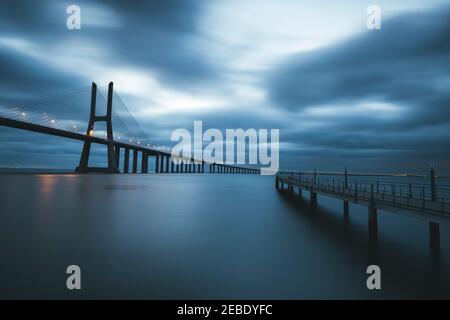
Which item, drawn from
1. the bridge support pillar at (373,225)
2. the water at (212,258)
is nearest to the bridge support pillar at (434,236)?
the water at (212,258)

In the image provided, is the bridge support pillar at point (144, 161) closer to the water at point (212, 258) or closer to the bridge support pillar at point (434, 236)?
the water at point (212, 258)

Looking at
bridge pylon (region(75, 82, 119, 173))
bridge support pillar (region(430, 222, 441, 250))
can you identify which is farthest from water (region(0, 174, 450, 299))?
bridge pylon (region(75, 82, 119, 173))

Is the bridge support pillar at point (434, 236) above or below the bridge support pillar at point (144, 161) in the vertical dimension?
below

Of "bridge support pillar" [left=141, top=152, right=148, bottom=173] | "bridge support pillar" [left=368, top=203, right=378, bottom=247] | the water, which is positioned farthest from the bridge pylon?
"bridge support pillar" [left=368, top=203, right=378, bottom=247]

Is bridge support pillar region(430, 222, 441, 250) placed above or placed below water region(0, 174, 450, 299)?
above

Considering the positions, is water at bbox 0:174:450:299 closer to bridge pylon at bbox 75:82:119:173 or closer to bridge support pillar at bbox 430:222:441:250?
bridge support pillar at bbox 430:222:441:250

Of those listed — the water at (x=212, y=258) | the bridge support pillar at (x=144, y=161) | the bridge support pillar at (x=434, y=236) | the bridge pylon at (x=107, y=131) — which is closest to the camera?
the water at (x=212, y=258)

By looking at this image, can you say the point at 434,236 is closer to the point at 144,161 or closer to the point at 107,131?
the point at 107,131

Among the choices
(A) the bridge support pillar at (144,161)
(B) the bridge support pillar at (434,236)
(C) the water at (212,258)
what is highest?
(A) the bridge support pillar at (144,161)

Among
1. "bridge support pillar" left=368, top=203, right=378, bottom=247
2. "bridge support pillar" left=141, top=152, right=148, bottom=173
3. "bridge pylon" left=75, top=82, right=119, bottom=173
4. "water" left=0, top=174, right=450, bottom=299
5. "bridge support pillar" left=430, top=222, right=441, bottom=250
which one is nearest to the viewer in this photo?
"water" left=0, top=174, right=450, bottom=299

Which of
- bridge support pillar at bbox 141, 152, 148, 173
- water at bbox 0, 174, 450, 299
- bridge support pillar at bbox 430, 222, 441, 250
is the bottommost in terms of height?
water at bbox 0, 174, 450, 299

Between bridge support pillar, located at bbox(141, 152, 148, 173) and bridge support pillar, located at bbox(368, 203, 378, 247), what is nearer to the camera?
bridge support pillar, located at bbox(368, 203, 378, 247)

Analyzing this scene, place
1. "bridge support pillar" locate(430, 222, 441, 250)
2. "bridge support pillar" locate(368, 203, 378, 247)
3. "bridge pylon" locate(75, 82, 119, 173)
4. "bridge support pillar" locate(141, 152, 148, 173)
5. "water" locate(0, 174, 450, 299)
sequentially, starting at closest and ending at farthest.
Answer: "water" locate(0, 174, 450, 299) → "bridge support pillar" locate(430, 222, 441, 250) → "bridge support pillar" locate(368, 203, 378, 247) → "bridge pylon" locate(75, 82, 119, 173) → "bridge support pillar" locate(141, 152, 148, 173)
